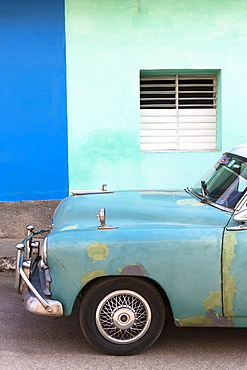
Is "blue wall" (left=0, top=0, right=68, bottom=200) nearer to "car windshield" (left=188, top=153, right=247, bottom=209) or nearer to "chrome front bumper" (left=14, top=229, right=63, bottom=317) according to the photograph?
"car windshield" (left=188, top=153, right=247, bottom=209)

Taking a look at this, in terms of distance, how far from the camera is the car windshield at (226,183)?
4359 millimetres

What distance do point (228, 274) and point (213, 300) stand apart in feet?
0.76

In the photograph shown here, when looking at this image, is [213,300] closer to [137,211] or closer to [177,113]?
[137,211]

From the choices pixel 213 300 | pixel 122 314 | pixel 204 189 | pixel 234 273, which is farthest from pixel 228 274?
pixel 204 189

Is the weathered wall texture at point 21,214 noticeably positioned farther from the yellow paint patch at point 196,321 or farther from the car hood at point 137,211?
the yellow paint patch at point 196,321

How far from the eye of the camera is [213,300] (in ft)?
13.2

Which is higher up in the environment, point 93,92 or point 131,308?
point 93,92

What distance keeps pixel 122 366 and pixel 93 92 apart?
5.53 m

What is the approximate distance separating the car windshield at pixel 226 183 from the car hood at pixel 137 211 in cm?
13

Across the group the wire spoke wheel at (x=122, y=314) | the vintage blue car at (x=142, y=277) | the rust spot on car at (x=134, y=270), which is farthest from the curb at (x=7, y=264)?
the rust spot on car at (x=134, y=270)

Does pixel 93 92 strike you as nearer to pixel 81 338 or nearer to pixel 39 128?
pixel 39 128

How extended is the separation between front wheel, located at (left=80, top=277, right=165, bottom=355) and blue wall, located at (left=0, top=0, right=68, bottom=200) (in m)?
4.77

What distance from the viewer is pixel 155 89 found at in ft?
29.5

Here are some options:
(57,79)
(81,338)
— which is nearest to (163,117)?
(57,79)
